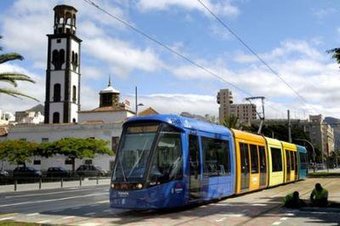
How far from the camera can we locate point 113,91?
109 m

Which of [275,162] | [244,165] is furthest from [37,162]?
[244,165]

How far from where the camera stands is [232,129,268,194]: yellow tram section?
22.9 metres

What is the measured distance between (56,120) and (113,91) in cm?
1324

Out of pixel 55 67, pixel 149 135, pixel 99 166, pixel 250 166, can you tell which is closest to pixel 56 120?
pixel 55 67

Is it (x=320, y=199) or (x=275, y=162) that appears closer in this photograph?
(x=320, y=199)

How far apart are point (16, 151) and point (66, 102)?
89.1ft

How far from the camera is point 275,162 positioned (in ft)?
99.3

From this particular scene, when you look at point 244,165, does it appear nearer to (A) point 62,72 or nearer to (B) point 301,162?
(B) point 301,162

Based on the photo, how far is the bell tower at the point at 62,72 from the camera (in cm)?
10206

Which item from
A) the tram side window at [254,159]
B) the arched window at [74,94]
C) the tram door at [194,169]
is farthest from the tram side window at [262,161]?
the arched window at [74,94]

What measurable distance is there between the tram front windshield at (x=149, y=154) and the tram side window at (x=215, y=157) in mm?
2262

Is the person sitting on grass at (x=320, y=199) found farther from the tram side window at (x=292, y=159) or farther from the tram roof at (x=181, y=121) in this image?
the tram side window at (x=292, y=159)

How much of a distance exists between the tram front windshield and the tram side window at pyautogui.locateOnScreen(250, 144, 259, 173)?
336 inches

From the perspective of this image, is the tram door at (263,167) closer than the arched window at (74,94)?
Yes
